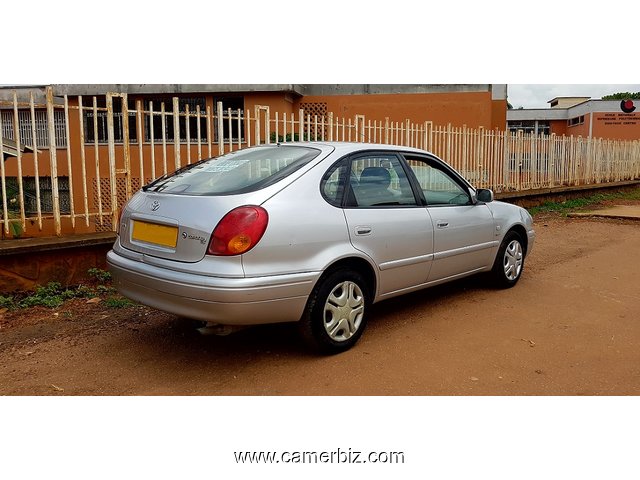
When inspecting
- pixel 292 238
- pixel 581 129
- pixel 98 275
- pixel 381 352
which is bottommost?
pixel 381 352

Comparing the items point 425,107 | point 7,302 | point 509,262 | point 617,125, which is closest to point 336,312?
point 509,262

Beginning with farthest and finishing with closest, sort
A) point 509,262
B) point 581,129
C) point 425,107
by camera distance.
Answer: point 581,129 < point 425,107 < point 509,262

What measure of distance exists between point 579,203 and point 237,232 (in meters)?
13.5

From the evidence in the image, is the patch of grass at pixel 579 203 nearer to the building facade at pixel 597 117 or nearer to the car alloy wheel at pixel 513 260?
the car alloy wheel at pixel 513 260

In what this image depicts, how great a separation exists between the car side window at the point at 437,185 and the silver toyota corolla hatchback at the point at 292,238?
0.03 metres

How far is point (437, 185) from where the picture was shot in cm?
493

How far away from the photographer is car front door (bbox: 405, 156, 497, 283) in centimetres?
466

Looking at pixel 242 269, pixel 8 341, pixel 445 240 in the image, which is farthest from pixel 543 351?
pixel 8 341

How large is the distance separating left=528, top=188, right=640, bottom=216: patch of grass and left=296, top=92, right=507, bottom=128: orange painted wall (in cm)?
401

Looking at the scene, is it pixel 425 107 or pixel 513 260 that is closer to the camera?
pixel 513 260

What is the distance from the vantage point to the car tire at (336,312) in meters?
3.62

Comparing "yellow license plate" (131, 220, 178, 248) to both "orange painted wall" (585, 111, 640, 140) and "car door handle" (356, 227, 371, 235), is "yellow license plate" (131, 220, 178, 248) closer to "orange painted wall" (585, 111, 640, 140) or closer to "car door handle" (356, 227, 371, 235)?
"car door handle" (356, 227, 371, 235)

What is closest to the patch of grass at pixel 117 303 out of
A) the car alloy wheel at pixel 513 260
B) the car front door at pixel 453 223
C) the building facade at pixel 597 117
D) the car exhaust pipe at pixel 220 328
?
the car exhaust pipe at pixel 220 328

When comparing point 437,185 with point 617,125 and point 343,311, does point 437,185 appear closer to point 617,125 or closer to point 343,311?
point 343,311
